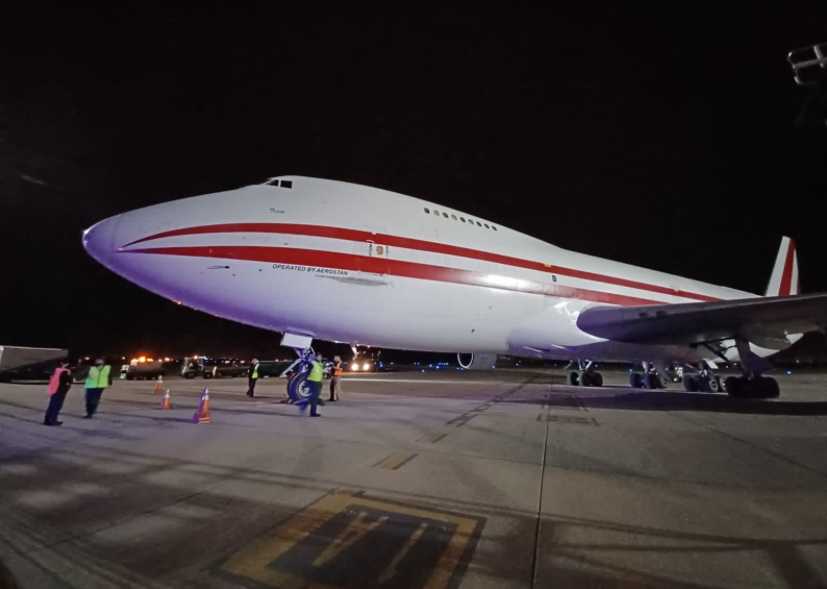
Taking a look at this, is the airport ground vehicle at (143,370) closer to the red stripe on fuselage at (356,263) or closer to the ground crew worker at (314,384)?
the ground crew worker at (314,384)

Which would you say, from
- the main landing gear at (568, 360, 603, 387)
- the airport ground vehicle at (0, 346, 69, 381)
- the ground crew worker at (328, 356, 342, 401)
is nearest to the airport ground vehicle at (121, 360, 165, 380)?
the airport ground vehicle at (0, 346, 69, 381)

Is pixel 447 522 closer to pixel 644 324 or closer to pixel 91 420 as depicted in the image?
pixel 91 420

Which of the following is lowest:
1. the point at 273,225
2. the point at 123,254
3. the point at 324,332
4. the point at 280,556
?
the point at 280,556

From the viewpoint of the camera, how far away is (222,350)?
202 feet

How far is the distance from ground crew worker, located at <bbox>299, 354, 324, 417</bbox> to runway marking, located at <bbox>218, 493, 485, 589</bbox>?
17.3ft

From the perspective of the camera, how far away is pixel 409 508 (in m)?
3.42

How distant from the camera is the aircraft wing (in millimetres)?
9984

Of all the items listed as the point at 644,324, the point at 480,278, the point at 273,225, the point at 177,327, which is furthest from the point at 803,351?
the point at 177,327

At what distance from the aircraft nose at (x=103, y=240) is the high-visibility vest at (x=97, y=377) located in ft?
7.31

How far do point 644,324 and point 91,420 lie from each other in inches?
521

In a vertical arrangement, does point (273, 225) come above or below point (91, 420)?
above

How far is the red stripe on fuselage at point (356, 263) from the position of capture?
8.03 meters

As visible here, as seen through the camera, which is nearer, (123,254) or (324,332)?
(123,254)

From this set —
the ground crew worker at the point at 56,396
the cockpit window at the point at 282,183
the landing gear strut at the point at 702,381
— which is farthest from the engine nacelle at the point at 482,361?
the ground crew worker at the point at 56,396
